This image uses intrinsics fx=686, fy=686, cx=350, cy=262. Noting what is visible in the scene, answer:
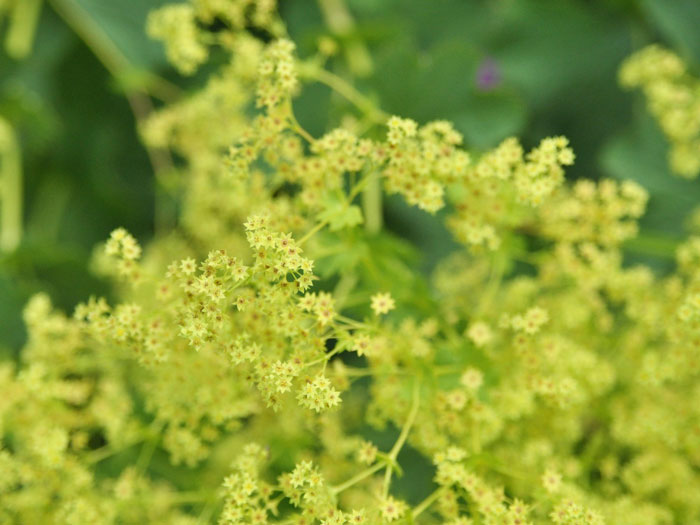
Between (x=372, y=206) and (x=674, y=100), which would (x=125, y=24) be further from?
(x=674, y=100)

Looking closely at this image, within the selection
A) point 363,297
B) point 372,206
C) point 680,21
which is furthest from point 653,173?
point 363,297

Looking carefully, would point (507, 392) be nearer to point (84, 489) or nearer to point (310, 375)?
point (310, 375)

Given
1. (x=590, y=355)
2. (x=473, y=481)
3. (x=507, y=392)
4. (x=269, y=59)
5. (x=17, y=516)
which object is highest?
(x=269, y=59)

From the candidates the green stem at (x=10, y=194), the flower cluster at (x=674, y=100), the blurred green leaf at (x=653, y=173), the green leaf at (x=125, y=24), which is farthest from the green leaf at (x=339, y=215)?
the green stem at (x=10, y=194)

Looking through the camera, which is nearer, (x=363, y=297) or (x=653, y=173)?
(x=363, y=297)

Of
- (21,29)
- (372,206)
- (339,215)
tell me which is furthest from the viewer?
(21,29)

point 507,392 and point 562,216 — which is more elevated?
point 562,216

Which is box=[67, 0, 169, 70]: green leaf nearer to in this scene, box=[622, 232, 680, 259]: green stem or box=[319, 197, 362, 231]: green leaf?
box=[319, 197, 362, 231]: green leaf

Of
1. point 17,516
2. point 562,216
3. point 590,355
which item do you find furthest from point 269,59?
point 17,516
